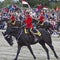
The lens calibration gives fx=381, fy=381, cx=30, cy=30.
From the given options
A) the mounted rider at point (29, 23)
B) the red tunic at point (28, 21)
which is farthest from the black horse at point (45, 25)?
the red tunic at point (28, 21)

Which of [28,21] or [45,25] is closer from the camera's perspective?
[28,21]

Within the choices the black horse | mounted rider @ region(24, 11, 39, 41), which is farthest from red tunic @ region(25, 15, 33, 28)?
the black horse

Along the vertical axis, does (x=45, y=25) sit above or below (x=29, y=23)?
below

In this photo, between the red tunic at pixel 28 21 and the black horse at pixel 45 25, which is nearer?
the red tunic at pixel 28 21

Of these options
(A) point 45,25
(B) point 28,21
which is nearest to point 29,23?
(B) point 28,21

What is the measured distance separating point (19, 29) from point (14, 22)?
1.98 meters

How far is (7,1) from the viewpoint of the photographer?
71000 millimetres

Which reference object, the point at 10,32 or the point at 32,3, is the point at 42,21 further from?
the point at 32,3

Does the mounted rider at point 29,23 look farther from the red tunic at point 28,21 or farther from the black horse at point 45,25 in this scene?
the black horse at point 45,25

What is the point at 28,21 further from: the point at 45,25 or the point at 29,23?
the point at 45,25

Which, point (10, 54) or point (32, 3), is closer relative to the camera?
point (10, 54)

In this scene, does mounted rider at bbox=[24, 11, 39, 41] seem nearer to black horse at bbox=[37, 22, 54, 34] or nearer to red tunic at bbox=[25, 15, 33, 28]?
red tunic at bbox=[25, 15, 33, 28]

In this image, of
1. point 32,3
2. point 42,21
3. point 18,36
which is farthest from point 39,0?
point 18,36

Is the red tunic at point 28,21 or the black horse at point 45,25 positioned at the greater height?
the red tunic at point 28,21
